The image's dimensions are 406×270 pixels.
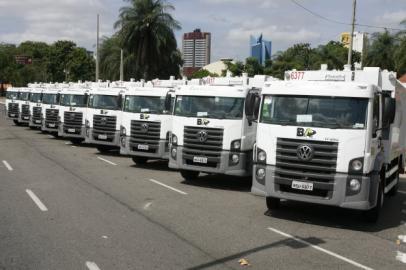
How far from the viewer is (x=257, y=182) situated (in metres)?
9.91

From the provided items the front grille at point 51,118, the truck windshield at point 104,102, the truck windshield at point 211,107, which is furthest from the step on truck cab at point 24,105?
the truck windshield at point 211,107

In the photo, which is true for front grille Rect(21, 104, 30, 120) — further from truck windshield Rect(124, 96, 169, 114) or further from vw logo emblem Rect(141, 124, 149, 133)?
vw logo emblem Rect(141, 124, 149, 133)

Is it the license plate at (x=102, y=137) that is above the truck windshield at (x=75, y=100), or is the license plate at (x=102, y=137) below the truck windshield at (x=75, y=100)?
below

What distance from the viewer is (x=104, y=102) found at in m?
20.5

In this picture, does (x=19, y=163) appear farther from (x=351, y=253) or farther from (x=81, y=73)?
(x=81, y=73)

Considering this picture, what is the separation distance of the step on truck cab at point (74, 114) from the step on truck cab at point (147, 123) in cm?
651

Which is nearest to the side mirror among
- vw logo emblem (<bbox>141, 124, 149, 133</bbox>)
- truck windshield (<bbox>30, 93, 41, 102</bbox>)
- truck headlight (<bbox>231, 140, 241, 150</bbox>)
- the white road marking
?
the white road marking

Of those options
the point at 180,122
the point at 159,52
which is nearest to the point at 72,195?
the point at 180,122

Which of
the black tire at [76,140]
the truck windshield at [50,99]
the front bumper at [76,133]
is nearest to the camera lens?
the front bumper at [76,133]

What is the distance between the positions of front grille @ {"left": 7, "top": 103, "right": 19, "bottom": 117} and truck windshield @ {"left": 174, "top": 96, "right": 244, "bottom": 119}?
24.8 metres

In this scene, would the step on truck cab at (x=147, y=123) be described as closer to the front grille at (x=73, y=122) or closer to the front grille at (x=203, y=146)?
the front grille at (x=203, y=146)

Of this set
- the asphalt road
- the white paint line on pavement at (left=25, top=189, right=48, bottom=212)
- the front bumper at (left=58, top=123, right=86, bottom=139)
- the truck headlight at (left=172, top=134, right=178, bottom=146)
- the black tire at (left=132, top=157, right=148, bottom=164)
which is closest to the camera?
the asphalt road

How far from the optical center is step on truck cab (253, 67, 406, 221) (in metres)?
9.03

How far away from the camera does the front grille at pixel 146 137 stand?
16297 mm
